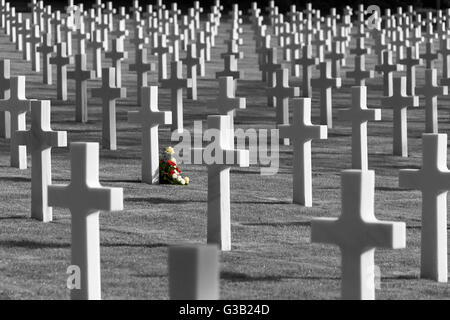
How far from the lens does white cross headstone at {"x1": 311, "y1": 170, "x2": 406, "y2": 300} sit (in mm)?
7906

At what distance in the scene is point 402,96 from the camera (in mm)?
18109

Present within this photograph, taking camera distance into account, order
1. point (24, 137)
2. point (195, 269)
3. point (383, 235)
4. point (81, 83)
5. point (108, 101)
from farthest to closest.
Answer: point (81, 83), point (108, 101), point (24, 137), point (383, 235), point (195, 269)

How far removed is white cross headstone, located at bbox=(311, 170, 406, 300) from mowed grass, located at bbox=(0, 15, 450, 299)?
1348 mm

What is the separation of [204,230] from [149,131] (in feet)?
Result: 9.32

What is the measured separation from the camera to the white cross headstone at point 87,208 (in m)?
8.56

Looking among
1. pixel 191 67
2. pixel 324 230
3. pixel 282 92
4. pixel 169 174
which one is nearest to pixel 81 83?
pixel 282 92

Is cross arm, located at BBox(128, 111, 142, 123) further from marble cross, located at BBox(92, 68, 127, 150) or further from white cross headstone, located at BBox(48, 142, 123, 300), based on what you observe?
white cross headstone, located at BBox(48, 142, 123, 300)

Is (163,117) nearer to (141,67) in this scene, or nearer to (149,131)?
(149,131)

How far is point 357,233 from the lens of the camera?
797 centimetres

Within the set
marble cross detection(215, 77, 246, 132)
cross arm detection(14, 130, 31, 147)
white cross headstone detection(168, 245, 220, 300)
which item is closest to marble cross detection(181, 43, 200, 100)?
marble cross detection(215, 77, 246, 132)

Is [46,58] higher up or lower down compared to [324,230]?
higher up

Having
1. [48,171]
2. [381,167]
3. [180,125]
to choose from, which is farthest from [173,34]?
[48,171]

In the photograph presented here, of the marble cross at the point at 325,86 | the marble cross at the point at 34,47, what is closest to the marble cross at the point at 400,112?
the marble cross at the point at 325,86
